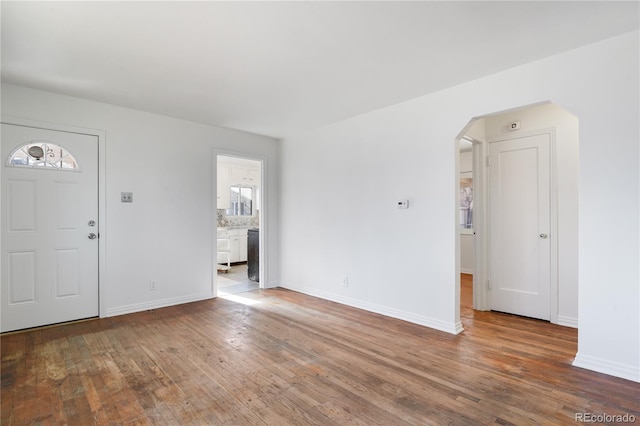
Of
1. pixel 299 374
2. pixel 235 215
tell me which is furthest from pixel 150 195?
pixel 235 215

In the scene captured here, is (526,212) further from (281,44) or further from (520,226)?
(281,44)

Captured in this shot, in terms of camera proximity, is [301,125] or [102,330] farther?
[301,125]

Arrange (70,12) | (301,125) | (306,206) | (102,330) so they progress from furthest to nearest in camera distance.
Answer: (306,206) < (301,125) < (102,330) < (70,12)

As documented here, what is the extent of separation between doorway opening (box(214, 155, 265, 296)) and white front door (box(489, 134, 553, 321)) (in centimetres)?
386

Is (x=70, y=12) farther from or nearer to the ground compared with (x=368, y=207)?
farther from the ground

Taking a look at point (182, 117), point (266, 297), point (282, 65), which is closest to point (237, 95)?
point (282, 65)

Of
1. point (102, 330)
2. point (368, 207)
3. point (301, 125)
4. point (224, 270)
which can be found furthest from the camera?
point (224, 270)

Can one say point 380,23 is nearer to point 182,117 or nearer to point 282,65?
point 282,65

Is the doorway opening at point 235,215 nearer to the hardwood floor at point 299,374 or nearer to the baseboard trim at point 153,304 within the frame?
the baseboard trim at point 153,304

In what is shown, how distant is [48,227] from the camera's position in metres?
3.47

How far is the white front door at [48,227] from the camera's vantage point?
10.7ft

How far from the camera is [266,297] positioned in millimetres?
4727

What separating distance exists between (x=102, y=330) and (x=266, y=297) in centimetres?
200

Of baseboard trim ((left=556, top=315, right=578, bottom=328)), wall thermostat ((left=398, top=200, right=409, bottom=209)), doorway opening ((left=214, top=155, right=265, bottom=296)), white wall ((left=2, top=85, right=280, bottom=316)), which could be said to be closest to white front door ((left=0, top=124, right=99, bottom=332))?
white wall ((left=2, top=85, right=280, bottom=316))
